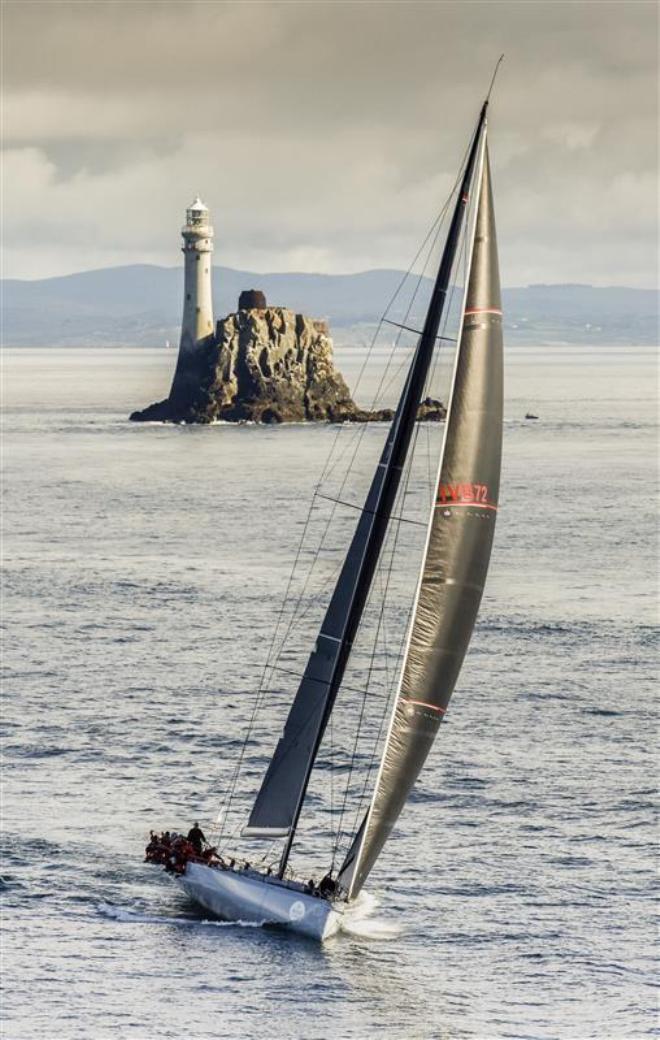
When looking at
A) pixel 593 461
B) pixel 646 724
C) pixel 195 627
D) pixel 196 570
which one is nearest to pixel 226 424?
pixel 593 461

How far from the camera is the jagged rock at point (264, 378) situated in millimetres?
157750

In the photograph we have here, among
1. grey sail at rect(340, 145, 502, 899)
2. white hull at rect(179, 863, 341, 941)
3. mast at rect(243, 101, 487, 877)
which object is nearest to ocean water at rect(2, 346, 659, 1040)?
white hull at rect(179, 863, 341, 941)

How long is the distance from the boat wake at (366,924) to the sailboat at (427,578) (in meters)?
0.55

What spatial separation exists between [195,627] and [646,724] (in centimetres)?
1993

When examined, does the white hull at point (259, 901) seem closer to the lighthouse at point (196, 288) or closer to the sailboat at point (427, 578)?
the sailboat at point (427, 578)

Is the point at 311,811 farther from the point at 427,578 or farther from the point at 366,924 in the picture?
the point at 427,578

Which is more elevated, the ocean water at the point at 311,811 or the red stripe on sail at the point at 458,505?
the red stripe on sail at the point at 458,505

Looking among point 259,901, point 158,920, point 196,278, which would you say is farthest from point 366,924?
point 196,278

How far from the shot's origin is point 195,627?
210ft

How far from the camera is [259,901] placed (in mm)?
34281

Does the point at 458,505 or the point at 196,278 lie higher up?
the point at 196,278

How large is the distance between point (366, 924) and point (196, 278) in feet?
423

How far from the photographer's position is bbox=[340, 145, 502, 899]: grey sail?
2983 cm

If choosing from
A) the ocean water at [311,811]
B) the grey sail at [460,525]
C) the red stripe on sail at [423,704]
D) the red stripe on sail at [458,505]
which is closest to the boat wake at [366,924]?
the ocean water at [311,811]
